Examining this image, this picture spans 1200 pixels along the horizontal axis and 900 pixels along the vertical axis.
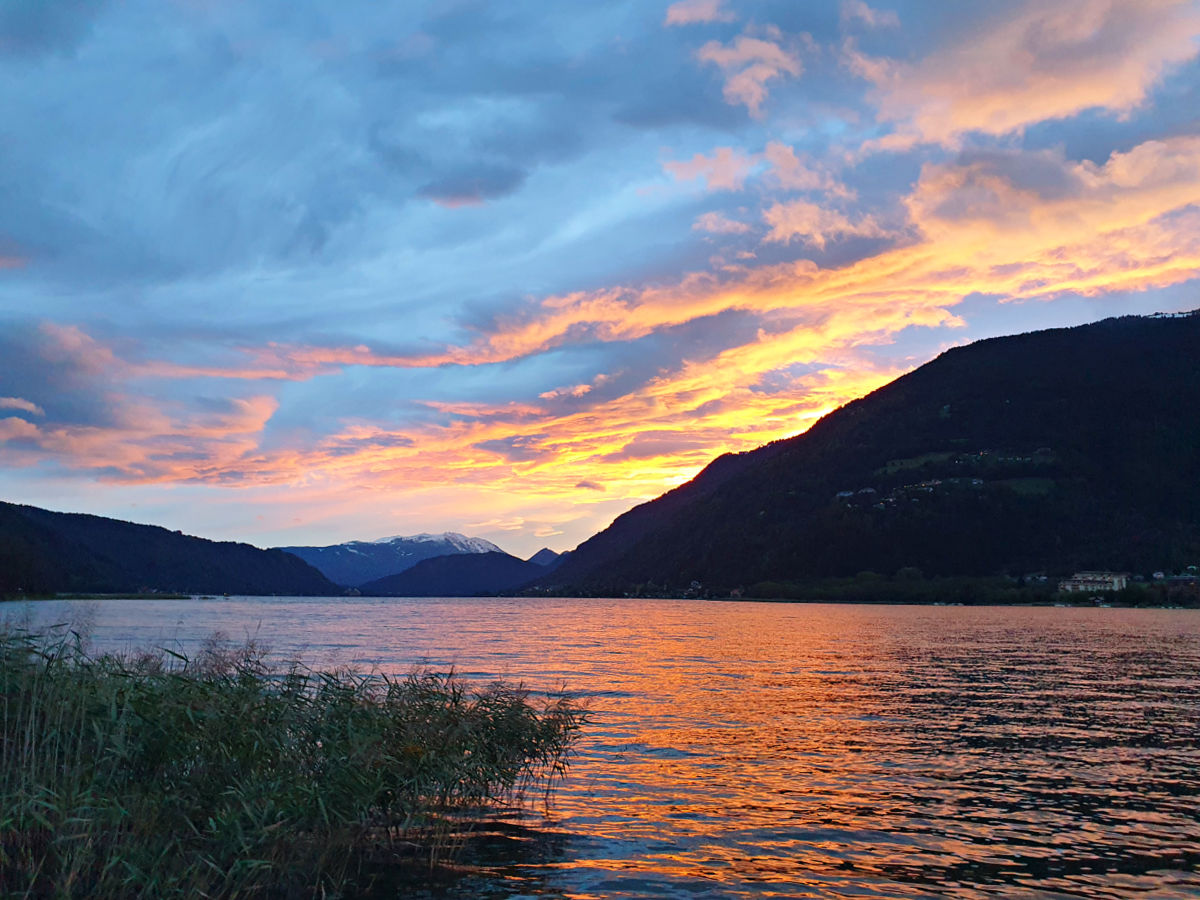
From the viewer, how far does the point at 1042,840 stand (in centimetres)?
1869

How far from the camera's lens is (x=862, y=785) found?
949 inches

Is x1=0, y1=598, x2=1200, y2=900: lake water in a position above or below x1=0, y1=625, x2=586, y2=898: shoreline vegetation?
below

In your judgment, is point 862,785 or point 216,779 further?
point 862,785

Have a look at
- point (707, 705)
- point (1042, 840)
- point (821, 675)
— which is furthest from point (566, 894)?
point (821, 675)

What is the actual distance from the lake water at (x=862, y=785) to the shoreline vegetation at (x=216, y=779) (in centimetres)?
189

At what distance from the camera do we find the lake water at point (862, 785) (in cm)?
1619

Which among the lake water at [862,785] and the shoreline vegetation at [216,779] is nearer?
the shoreline vegetation at [216,779]

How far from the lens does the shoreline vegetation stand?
12156 millimetres

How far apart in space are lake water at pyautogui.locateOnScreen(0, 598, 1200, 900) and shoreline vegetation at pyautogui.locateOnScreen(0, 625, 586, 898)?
189 centimetres

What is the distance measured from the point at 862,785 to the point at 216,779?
17720 millimetres

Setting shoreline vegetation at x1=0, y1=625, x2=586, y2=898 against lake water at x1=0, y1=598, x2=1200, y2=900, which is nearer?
shoreline vegetation at x1=0, y1=625, x2=586, y2=898

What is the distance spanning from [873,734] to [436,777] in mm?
21290

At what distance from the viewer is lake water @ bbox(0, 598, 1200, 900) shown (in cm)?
1619

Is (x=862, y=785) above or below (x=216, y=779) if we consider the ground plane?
below
